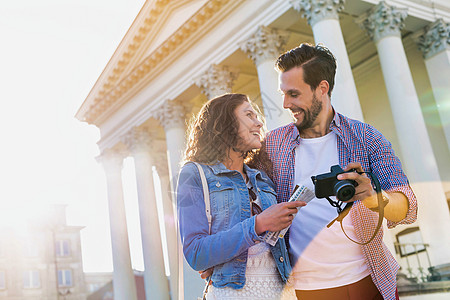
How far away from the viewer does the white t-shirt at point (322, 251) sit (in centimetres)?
271

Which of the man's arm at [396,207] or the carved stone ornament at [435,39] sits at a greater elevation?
the carved stone ornament at [435,39]

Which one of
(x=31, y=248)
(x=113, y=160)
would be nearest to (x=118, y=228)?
(x=113, y=160)

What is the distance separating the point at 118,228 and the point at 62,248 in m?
32.3

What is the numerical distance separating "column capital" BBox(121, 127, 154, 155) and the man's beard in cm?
1916

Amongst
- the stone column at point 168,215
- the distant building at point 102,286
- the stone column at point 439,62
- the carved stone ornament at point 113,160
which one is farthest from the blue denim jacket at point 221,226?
the distant building at point 102,286

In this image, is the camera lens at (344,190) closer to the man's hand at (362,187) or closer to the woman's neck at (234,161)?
the man's hand at (362,187)

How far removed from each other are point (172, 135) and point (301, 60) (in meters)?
16.6

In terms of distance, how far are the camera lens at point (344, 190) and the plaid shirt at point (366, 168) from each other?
456 millimetres

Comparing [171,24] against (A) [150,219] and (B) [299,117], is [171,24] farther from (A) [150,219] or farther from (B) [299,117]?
(B) [299,117]

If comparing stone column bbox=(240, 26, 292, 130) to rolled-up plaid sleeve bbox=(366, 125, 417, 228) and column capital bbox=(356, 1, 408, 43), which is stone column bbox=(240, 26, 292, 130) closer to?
column capital bbox=(356, 1, 408, 43)

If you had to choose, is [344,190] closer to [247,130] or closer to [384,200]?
[384,200]

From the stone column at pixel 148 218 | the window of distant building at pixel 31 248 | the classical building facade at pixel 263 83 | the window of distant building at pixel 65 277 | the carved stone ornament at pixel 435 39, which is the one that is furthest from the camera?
the window of distant building at pixel 65 277

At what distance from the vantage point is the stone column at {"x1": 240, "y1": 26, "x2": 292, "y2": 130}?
1450cm

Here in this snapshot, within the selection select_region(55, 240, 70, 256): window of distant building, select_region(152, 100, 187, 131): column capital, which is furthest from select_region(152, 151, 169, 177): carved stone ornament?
select_region(55, 240, 70, 256): window of distant building
